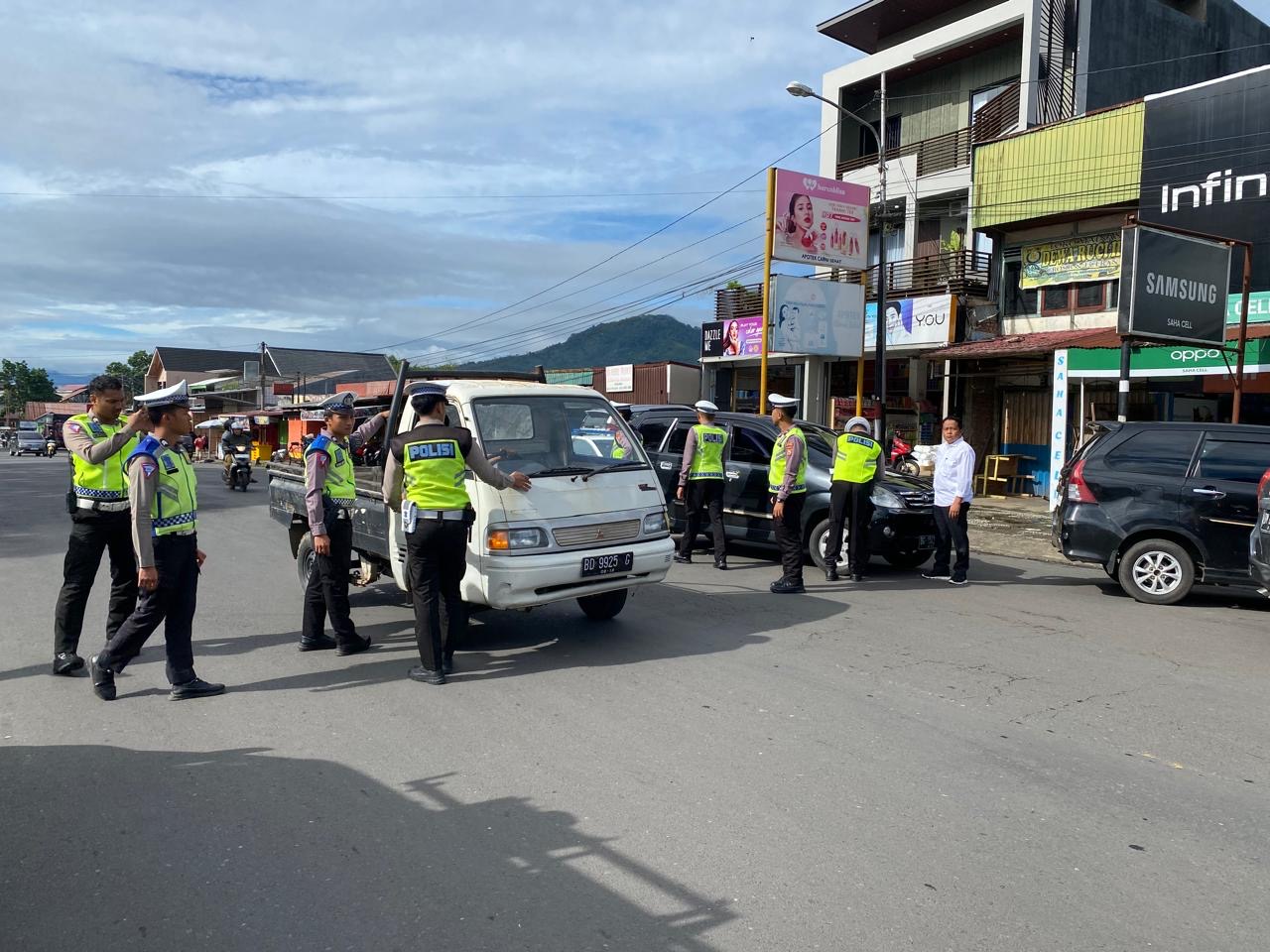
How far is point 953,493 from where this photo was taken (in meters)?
9.82

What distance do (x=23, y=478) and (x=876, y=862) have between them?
105ft

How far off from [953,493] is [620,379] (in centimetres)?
2482

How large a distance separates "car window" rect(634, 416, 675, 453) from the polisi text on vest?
22.9ft

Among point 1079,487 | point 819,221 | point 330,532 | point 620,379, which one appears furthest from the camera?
point 620,379

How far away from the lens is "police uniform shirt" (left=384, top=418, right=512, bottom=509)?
619 centimetres

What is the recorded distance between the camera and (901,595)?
9.09 m

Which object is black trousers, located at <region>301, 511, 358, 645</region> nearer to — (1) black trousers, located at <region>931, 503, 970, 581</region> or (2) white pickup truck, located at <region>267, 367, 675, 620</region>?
(2) white pickup truck, located at <region>267, 367, 675, 620</region>

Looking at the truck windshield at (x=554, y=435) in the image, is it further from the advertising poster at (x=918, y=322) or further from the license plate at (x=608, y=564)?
the advertising poster at (x=918, y=322)

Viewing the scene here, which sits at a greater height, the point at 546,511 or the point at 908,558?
the point at 546,511

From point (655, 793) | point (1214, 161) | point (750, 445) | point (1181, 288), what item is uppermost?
point (1214, 161)

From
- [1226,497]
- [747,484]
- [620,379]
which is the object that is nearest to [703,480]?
[747,484]

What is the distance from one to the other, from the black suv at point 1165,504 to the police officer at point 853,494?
1.95 meters

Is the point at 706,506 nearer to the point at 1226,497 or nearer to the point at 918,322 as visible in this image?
the point at 1226,497

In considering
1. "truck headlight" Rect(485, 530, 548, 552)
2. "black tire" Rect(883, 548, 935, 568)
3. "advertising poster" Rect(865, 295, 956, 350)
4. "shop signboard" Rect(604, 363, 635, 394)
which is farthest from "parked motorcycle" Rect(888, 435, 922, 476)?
"truck headlight" Rect(485, 530, 548, 552)
